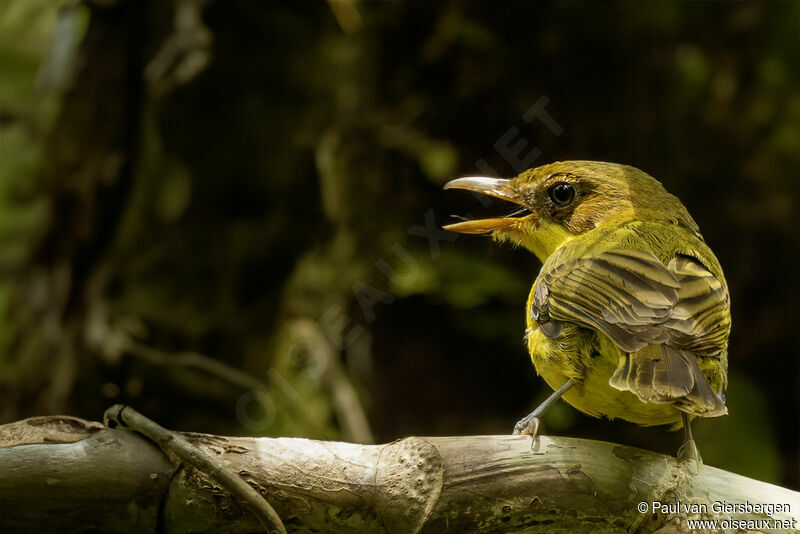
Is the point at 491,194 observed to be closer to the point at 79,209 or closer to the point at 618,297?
the point at 618,297

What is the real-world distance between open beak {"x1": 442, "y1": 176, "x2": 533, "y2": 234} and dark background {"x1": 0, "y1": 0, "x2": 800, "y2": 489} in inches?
29.1

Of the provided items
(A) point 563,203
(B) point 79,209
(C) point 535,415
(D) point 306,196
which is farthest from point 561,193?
(B) point 79,209

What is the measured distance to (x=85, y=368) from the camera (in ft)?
13.1

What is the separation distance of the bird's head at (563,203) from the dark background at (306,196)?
0.77 meters

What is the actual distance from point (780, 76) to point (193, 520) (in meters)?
5.07

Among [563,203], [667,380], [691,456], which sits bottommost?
[691,456]

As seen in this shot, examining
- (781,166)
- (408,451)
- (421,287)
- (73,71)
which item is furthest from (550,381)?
(781,166)

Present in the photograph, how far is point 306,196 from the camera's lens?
4242 mm

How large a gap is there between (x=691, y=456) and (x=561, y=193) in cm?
97

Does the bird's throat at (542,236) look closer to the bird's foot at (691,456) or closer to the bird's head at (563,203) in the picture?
the bird's head at (563,203)

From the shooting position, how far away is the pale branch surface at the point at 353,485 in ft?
5.32

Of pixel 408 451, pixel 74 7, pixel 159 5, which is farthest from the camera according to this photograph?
pixel 159 5

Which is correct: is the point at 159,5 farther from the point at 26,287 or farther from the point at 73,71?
the point at 26,287

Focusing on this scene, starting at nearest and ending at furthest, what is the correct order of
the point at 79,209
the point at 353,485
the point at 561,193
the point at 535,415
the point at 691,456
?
the point at 353,485 → the point at 691,456 → the point at 535,415 → the point at 561,193 → the point at 79,209
